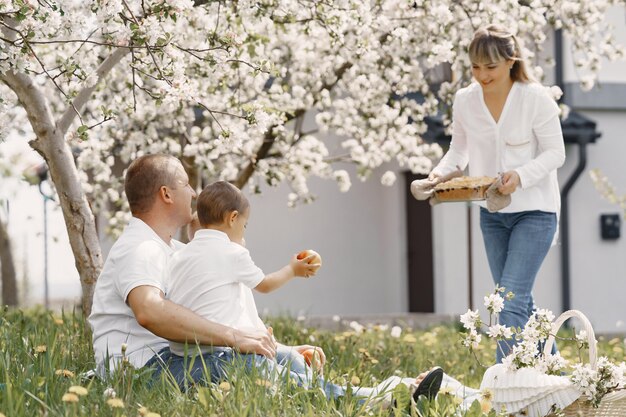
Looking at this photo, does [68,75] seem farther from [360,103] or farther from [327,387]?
[360,103]

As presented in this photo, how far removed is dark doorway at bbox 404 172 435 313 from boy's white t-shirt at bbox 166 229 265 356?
9.64 m

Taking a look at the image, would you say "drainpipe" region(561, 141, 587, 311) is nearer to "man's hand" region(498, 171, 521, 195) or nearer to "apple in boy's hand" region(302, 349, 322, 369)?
"man's hand" region(498, 171, 521, 195)

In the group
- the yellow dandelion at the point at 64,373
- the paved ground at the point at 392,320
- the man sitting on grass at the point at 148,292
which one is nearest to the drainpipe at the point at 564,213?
the paved ground at the point at 392,320

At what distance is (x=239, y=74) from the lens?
24.6 feet

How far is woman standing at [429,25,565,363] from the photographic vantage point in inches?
207

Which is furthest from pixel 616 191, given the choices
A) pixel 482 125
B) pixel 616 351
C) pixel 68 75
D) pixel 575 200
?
pixel 68 75

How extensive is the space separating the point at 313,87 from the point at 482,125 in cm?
405

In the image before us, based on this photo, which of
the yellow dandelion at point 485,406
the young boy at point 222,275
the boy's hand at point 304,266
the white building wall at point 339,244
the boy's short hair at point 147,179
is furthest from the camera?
the white building wall at point 339,244

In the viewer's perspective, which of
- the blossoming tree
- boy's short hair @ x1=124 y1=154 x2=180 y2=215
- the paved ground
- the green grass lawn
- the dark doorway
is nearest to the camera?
the green grass lawn

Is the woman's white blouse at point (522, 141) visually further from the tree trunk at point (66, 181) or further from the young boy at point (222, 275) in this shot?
the tree trunk at point (66, 181)

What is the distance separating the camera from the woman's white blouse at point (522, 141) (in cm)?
529

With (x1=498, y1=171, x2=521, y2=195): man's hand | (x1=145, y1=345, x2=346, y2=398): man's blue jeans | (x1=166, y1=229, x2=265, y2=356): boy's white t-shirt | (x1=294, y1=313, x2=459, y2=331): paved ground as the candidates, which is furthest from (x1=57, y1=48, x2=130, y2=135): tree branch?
(x1=294, y1=313, x2=459, y2=331): paved ground

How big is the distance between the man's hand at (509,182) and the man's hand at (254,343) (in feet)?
4.47

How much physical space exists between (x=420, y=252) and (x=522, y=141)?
8936mm
